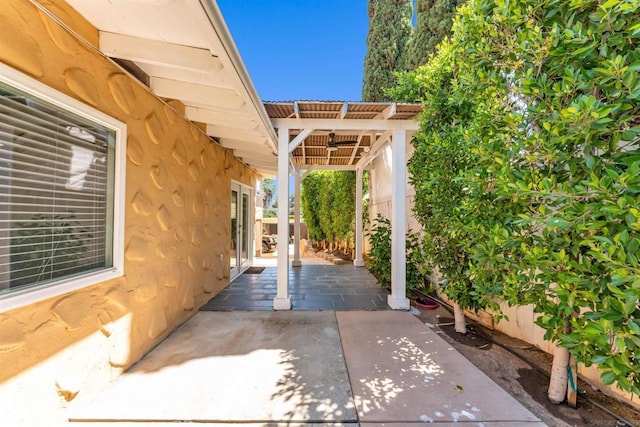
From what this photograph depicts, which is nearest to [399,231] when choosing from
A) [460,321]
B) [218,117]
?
[460,321]

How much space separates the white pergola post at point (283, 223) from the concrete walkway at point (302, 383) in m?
0.81

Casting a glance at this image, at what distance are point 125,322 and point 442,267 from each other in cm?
397

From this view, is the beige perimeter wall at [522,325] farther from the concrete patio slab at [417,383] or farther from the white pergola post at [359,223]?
the white pergola post at [359,223]

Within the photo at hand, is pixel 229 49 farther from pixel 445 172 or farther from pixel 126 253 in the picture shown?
pixel 445 172

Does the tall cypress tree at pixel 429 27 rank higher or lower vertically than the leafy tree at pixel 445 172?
higher

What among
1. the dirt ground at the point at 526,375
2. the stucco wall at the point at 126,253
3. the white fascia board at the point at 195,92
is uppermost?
the white fascia board at the point at 195,92

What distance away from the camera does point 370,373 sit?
2877mm

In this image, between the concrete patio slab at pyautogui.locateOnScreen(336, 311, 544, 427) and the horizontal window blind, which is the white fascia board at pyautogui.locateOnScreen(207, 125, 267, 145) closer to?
the horizontal window blind

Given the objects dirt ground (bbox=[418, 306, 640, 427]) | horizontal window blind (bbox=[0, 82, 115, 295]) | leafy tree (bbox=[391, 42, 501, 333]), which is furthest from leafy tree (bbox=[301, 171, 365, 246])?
horizontal window blind (bbox=[0, 82, 115, 295])

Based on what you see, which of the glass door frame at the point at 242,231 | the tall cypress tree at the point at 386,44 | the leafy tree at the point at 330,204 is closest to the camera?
the glass door frame at the point at 242,231

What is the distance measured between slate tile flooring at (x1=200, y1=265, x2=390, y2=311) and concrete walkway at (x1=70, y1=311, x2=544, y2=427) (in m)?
0.95

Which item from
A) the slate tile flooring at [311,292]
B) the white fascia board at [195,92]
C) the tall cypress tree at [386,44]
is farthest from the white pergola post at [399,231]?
the tall cypress tree at [386,44]

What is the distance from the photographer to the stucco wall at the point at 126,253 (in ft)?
6.10

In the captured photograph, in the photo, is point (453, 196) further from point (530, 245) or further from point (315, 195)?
point (315, 195)
